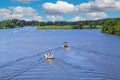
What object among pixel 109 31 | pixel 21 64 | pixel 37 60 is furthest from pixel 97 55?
pixel 109 31

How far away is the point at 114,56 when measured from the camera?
202ft

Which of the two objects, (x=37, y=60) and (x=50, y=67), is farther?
(x=37, y=60)

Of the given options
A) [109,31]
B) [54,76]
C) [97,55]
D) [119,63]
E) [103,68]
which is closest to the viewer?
[54,76]

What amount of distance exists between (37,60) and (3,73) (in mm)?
13676

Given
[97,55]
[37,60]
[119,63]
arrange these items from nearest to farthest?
[119,63]
[37,60]
[97,55]

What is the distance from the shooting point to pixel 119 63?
172ft

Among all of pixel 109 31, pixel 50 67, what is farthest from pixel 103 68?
pixel 109 31

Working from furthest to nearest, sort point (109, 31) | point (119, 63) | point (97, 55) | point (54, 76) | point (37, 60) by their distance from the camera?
point (109, 31)
point (97, 55)
point (37, 60)
point (119, 63)
point (54, 76)

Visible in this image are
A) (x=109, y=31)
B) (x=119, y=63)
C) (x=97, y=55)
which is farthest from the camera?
(x=109, y=31)

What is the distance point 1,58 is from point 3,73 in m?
15.3

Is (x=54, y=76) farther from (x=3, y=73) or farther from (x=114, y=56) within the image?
(x=114, y=56)

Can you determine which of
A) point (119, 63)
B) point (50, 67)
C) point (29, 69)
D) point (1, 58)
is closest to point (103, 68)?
point (119, 63)

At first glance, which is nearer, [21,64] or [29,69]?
[29,69]

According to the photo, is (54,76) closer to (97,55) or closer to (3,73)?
(3,73)
